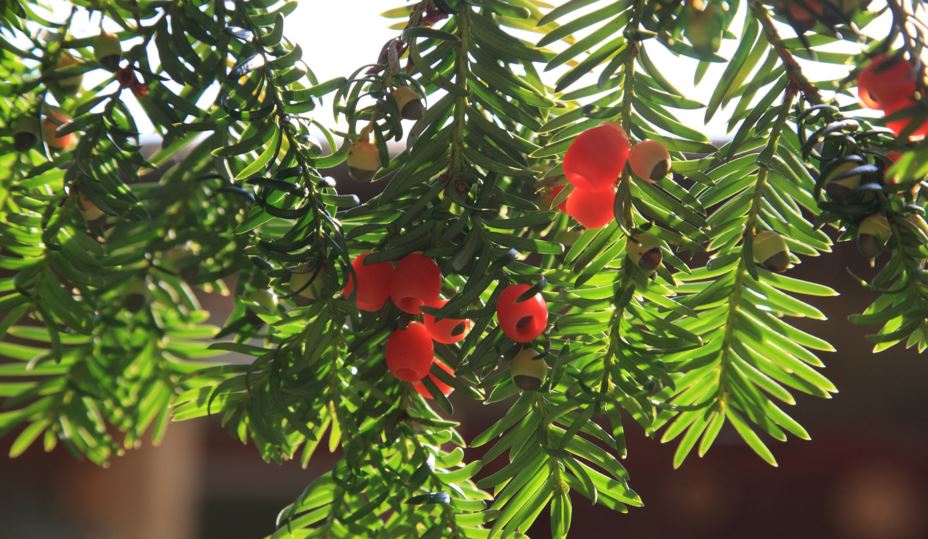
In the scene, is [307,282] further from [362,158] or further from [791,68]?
[791,68]

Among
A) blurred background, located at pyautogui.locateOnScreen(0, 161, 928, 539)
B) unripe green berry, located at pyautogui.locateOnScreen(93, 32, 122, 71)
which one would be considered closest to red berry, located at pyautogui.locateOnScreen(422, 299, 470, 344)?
unripe green berry, located at pyautogui.locateOnScreen(93, 32, 122, 71)

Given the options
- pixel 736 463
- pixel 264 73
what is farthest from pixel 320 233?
pixel 736 463

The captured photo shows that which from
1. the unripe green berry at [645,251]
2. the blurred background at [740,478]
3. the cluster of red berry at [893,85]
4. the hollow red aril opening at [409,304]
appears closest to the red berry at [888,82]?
the cluster of red berry at [893,85]

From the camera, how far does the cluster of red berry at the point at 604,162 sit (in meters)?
0.35

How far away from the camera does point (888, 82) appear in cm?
31

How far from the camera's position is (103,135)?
46 centimetres

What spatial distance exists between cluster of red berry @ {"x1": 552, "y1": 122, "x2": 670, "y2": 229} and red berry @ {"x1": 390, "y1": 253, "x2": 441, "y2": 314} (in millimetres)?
75

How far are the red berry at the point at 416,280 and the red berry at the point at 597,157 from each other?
0.25 feet

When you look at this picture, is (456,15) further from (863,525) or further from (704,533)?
(863,525)

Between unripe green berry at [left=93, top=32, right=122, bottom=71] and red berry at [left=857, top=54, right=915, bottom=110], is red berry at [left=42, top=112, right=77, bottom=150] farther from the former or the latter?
→ red berry at [left=857, top=54, right=915, bottom=110]

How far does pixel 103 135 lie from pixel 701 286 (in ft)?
1.13

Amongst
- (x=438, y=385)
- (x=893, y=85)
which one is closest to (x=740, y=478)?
(x=438, y=385)

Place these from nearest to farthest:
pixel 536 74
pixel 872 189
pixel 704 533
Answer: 1. pixel 872 189
2. pixel 536 74
3. pixel 704 533

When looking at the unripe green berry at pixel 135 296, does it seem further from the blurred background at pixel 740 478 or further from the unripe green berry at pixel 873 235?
the blurred background at pixel 740 478
